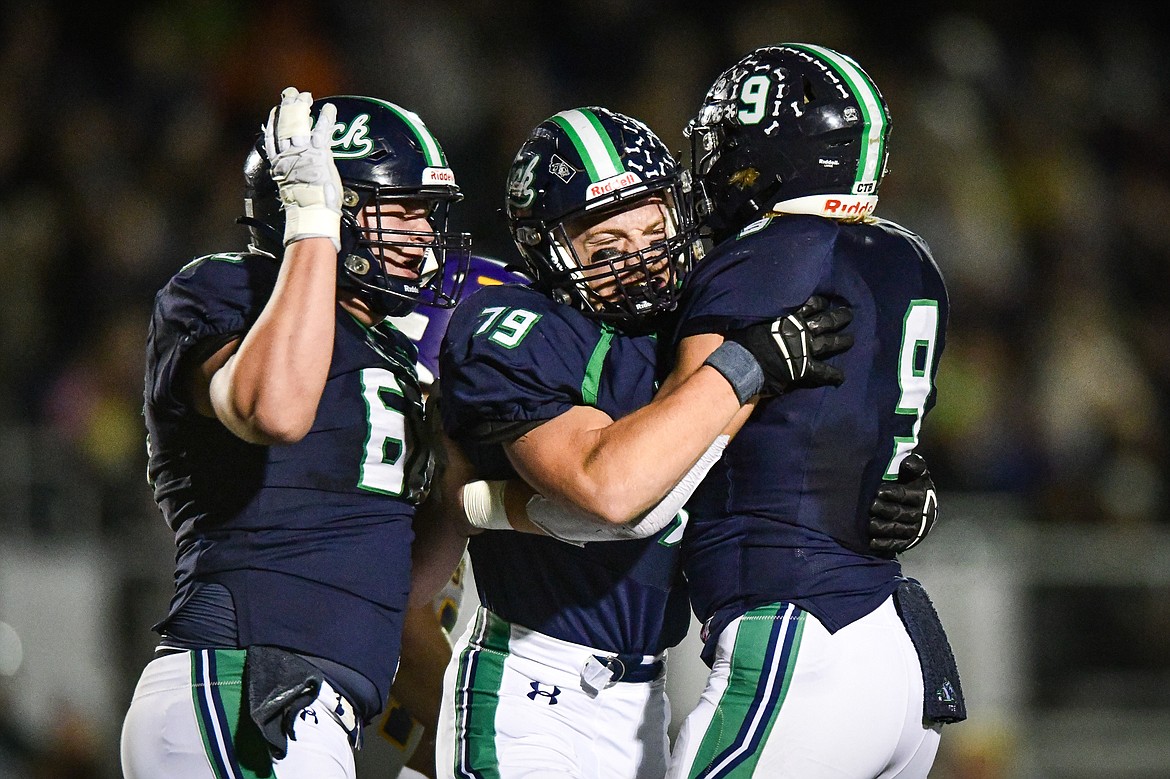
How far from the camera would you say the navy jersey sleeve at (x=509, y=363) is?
3.02 metres

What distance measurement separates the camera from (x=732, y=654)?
2.93m

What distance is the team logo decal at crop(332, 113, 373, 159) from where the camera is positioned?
11.1 feet

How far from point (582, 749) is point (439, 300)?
3.72 ft

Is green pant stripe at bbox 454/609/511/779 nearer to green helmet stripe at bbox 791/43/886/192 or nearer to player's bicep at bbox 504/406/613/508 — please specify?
player's bicep at bbox 504/406/613/508

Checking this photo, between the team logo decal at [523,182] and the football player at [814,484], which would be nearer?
the football player at [814,484]

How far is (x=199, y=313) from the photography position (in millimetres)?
3088

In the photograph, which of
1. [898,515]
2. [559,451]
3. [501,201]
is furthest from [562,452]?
[501,201]

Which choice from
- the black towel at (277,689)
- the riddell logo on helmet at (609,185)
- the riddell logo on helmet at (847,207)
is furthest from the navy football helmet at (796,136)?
the black towel at (277,689)

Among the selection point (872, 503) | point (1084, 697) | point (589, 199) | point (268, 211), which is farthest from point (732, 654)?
point (1084, 697)

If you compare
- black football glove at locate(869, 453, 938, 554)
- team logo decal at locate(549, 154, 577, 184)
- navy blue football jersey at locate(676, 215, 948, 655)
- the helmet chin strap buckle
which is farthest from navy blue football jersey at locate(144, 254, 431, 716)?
black football glove at locate(869, 453, 938, 554)

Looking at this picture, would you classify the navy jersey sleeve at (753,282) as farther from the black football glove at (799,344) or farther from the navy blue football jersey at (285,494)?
the navy blue football jersey at (285,494)

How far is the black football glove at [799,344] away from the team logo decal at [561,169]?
60 centimetres

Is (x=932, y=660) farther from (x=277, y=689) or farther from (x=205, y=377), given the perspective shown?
(x=205, y=377)

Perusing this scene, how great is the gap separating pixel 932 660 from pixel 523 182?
4.55ft
